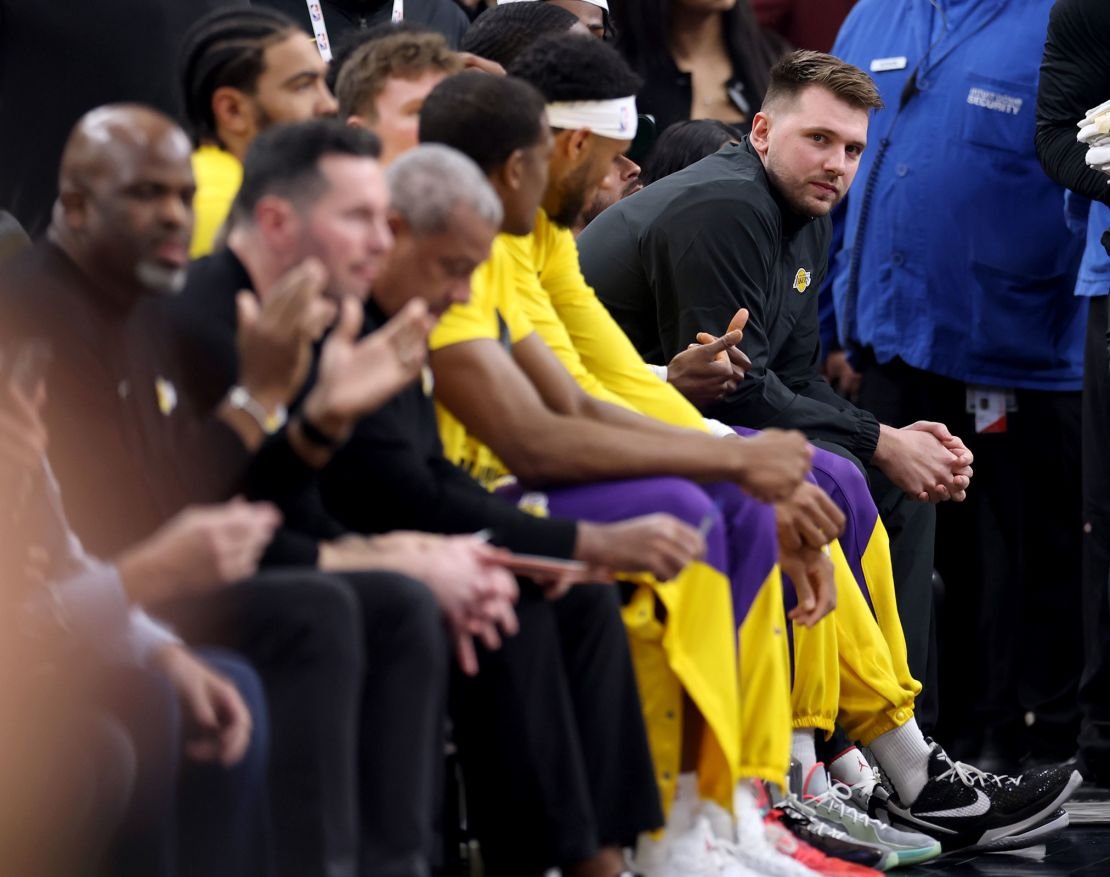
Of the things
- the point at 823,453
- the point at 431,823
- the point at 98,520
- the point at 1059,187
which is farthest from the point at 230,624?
the point at 1059,187

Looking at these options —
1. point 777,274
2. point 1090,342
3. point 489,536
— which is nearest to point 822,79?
point 777,274

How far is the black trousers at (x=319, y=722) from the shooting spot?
2.53m

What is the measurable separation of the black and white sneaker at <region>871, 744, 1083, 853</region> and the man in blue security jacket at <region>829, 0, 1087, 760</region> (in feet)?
3.67

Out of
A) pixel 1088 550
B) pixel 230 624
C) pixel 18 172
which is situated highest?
pixel 18 172

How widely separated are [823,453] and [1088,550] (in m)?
1.24

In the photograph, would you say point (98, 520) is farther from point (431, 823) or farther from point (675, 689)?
point (675, 689)

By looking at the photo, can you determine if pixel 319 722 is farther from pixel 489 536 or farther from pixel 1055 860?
pixel 1055 860

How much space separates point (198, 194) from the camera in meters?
3.16

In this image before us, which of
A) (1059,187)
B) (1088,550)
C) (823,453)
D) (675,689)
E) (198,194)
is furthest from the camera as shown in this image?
(1059,187)

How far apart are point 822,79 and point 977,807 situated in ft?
5.37

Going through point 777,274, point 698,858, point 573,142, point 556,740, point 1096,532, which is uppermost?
point 573,142

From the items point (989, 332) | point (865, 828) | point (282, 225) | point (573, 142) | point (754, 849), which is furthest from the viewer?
point (989, 332)

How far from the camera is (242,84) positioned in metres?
3.39

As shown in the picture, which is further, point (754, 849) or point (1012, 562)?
point (1012, 562)
